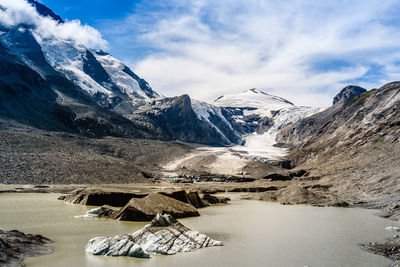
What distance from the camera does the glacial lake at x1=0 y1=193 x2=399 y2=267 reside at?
12297 mm

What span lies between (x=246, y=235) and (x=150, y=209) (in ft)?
24.3

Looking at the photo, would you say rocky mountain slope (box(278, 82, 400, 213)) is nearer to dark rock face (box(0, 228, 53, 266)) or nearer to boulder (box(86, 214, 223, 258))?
boulder (box(86, 214, 223, 258))

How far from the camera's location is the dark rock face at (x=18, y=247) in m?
11.1

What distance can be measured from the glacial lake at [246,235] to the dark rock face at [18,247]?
0.42 metres

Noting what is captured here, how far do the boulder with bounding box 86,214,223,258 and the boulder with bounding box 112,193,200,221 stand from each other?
6051 millimetres

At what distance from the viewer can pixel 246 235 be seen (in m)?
17.5

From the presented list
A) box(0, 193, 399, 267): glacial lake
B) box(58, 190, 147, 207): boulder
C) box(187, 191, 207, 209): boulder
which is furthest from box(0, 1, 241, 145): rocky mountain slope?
box(0, 193, 399, 267): glacial lake

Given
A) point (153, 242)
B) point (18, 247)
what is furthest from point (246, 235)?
point (18, 247)

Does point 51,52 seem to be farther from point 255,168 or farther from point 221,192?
point 221,192

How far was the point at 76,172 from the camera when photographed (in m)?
56.7

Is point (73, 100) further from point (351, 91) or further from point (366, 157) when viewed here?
point (351, 91)

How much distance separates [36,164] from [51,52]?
151333 mm

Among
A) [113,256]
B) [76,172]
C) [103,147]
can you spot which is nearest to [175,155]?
[103,147]

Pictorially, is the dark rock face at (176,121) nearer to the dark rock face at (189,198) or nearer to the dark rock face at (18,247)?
the dark rock face at (189,198)
